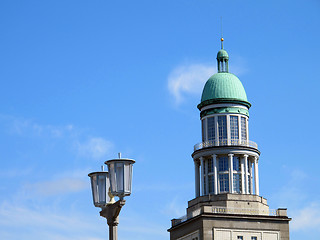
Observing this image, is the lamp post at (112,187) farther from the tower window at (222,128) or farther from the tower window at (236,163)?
the tower window at (222,128)

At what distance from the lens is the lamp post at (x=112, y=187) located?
3247cm

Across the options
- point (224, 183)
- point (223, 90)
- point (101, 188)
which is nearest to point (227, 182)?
point (224, 183)

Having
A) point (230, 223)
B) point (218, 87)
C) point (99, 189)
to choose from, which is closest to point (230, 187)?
point (230, 223)

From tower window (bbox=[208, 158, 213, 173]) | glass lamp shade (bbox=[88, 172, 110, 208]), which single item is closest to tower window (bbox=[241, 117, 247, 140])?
tower window (bbox=[208, 158, 213, 173])

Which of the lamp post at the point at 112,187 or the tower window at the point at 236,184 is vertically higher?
the tower window at the point at 236,184

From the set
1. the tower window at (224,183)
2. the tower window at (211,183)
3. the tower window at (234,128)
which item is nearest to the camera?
the tower window at (224,183)

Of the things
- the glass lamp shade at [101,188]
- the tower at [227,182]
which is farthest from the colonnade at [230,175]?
the glass lamp shade at [101,188]

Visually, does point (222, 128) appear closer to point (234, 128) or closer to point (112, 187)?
point (234, 128)

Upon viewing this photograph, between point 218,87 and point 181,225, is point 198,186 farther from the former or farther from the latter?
point 218,87

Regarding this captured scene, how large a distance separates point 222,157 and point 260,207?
25.0 feet

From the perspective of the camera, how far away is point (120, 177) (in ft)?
107

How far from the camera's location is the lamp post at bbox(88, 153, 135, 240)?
107 ft

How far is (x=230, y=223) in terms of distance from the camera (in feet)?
344

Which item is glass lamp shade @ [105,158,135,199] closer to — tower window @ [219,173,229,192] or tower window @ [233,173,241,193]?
tower window @ [219,173,229,192]
